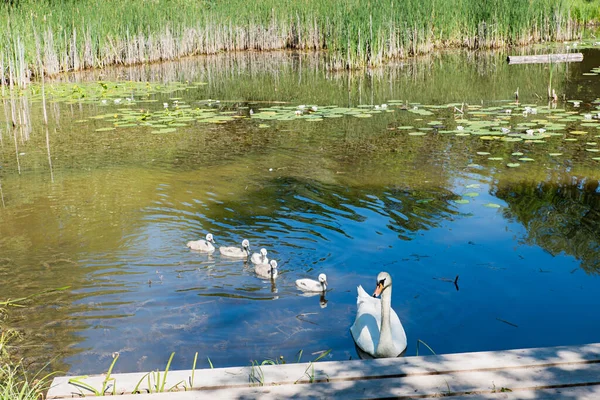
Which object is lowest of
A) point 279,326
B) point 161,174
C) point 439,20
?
point 279,326

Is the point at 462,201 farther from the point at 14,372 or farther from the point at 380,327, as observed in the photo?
the point at 14,372

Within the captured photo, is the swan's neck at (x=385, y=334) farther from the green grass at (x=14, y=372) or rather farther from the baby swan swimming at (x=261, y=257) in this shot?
the green grass at (x=14, y=372)

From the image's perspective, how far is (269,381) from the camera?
3.12 m

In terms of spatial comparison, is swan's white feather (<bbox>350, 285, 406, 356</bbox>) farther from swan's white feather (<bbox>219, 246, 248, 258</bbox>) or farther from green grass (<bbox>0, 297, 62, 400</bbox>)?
green grass (<bbox>0, 297, 62, 400</bbox>)

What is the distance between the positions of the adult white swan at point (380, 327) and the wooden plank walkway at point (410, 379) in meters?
0.62

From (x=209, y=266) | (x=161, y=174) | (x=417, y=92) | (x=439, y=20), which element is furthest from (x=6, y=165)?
(x=439, y=20)

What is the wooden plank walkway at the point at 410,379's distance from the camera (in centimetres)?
298

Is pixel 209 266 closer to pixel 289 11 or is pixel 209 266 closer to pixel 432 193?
pixel 432 193

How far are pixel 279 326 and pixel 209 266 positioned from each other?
115 cm

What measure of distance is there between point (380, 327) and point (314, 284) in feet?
2.97

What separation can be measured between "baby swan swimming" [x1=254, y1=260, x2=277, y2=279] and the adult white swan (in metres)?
0.94

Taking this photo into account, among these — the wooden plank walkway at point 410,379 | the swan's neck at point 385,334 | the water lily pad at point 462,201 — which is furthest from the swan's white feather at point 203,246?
the water lily pad at point 462,201

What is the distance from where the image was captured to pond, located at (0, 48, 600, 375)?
4398 millimetres

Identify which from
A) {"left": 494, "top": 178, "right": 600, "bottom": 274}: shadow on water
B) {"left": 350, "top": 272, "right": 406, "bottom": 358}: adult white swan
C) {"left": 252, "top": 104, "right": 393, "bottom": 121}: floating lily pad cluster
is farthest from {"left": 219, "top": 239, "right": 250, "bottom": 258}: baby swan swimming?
{"left": 252, "top": 104, "right": 393, "bottom": 121}: floating lily pad cluster
